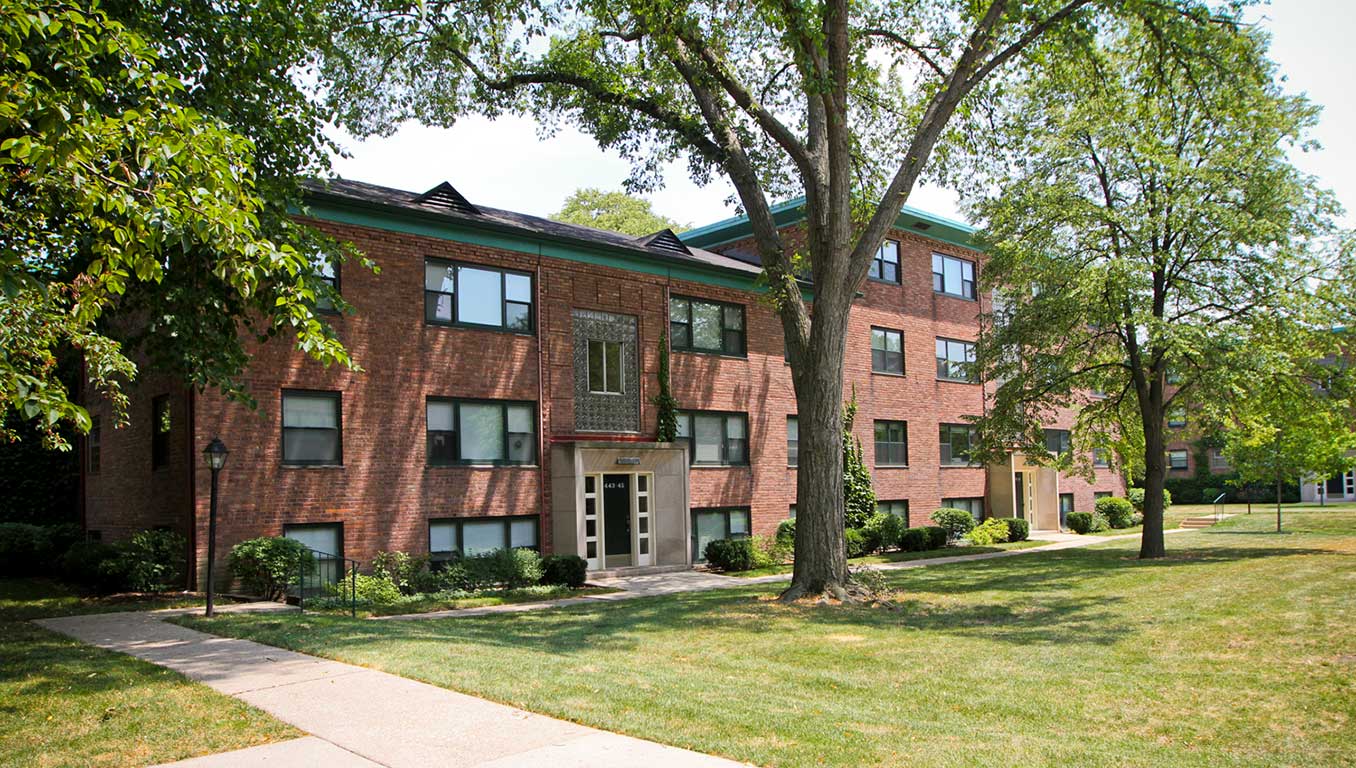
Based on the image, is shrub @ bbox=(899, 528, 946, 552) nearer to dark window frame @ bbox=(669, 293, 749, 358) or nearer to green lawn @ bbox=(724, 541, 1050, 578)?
green lawn @ bbox=(724, 541, 1050, 578)

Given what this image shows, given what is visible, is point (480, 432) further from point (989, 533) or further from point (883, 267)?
point (989, 533)

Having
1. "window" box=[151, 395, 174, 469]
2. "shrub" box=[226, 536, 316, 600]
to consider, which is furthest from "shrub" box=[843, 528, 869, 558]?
"window" box=[151, 395, 174, 469]

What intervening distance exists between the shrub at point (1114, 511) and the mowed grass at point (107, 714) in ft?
128

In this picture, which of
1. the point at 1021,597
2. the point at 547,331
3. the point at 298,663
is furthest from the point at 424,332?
the point at 1021,597

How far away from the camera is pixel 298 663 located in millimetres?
9961

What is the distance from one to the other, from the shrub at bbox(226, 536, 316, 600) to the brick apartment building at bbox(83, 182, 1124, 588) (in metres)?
0.58

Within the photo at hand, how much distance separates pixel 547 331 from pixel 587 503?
4100mm

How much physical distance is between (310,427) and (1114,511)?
3390 cm

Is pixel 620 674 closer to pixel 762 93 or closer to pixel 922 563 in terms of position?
pixel 762 93

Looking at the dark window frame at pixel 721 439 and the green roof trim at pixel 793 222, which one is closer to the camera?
the dark window frame at pixel 721 439

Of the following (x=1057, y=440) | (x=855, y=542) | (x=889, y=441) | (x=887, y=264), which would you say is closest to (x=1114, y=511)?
(x=1057, y=440)

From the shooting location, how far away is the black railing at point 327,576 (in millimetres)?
17172

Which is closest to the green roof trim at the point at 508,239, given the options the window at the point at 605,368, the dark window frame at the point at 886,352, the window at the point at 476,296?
the window at the point at 476,296

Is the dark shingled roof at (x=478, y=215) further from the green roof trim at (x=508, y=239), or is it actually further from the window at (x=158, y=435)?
the window at (x=158, y=435)
